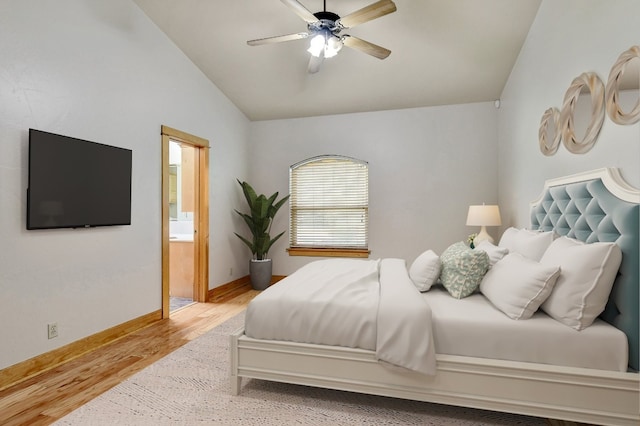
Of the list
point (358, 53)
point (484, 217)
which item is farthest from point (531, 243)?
point (358, 53)

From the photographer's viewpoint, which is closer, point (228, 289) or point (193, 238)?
point (193, 238)

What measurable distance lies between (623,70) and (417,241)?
3265 mm

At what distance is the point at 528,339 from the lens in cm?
176

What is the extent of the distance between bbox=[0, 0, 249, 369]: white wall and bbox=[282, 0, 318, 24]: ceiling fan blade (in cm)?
176

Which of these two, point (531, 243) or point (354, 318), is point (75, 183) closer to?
point (354, 318)

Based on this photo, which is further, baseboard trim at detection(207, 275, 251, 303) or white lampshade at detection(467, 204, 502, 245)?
baseboard trim at detection(207, 275, 251, 303)

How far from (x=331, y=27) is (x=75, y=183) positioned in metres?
2.38

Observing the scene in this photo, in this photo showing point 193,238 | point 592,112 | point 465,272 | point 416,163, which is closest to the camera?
point 592,112

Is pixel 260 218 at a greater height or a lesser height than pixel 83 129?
lesser

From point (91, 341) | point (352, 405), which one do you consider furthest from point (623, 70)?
point (91, 341)

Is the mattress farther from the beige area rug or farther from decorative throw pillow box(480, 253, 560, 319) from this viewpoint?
the beige area rug

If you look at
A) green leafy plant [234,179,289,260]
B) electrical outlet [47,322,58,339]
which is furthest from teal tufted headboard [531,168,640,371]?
electrical outlet [47,322,58,339]

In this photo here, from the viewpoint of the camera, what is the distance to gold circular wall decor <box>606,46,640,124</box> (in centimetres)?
173

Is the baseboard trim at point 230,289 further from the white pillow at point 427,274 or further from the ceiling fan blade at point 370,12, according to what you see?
the ceiling fan blade at point 370,12
